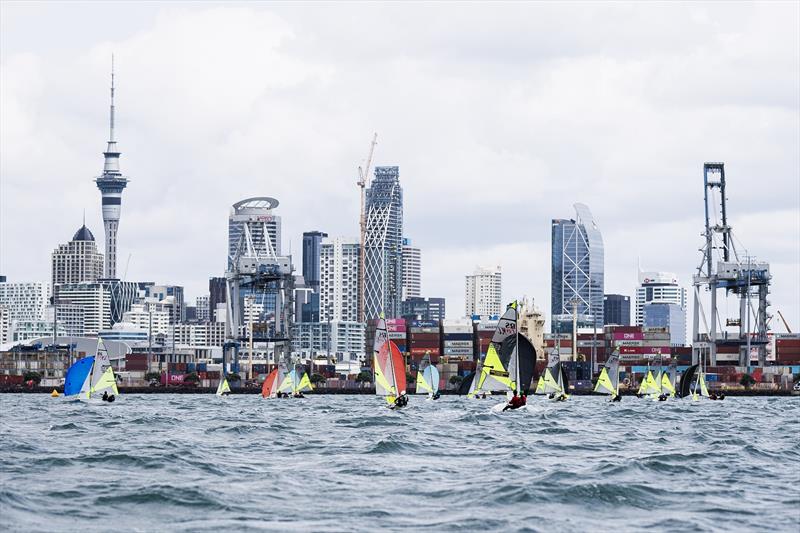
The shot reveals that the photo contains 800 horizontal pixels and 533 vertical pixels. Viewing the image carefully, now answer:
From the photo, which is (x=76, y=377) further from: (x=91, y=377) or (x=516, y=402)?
(x=516, y=402)

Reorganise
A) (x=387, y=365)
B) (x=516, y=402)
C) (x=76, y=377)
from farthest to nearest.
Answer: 1. (x=76, y=377)
2. (x=387, y=365)
3. (x=516, y=402)

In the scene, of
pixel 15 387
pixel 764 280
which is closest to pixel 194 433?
pixel 15 387

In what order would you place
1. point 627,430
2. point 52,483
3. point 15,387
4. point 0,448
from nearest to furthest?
point 52,483
point 0,448
point 627,430
point 15,387

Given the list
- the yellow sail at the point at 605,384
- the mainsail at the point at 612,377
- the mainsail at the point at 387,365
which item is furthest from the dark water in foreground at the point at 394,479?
the yellow sail at the point at 605,384

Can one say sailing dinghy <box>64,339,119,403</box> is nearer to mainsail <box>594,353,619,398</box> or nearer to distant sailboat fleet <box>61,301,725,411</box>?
distant sailboat fleet <box>61,301,725,411</box>

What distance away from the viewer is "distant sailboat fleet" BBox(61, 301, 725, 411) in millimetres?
69125

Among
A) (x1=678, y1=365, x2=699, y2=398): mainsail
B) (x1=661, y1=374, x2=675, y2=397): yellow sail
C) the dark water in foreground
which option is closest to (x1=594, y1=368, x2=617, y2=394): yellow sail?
(x1=661, y1=374, x2=675, y2=397): yellow sail

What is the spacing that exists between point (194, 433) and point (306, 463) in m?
16.2

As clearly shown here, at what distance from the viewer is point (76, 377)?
98.2 m

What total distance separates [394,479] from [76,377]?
6372 centimetres

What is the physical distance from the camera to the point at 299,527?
29969mm

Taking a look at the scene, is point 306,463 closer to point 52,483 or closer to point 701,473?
point 52,483

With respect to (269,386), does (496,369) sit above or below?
above

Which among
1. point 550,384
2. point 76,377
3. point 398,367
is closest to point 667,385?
point 550,384
